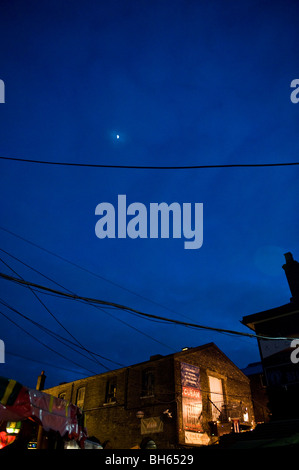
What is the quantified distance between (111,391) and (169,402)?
6196 mm

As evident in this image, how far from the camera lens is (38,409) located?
303 inches

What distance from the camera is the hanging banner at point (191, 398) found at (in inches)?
768

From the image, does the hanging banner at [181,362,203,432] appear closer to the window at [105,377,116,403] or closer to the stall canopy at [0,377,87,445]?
the window at [105,377,116,403]

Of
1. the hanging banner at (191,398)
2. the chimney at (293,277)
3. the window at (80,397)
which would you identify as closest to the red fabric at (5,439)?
the chimney at (293,277)

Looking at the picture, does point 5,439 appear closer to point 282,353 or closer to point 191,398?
point 282,353

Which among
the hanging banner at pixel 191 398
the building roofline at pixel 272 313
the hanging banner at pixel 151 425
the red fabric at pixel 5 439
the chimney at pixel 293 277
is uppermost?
the chimney at pixel 293 277

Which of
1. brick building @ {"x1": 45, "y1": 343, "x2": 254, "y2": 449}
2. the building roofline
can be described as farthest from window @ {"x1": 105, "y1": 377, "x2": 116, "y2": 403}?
the building roofline

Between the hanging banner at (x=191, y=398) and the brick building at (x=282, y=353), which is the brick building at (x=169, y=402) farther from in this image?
the brick building at (x=282, y=353)

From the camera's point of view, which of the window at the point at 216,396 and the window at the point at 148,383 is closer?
the window at the point at 148,383

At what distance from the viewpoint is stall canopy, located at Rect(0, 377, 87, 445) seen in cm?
682

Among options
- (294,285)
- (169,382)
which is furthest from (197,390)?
(294,285)
